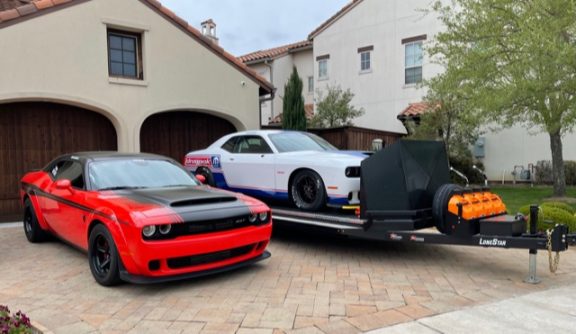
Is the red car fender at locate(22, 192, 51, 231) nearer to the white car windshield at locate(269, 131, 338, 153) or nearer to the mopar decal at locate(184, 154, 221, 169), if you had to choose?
the mopar decal at locate(184, 154, 221, 169)

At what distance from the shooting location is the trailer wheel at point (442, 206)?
5.24m

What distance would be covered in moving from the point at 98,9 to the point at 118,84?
5.63 feet

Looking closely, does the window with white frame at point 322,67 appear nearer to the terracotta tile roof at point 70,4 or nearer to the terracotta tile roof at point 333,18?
the terracotta tile roof at point 333,18

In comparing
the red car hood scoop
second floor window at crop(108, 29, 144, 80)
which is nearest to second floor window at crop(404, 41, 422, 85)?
second floor window at crop(108, 29, 144, 80)

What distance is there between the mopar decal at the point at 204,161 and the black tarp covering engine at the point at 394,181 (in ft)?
10.7

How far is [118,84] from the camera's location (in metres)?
10.1

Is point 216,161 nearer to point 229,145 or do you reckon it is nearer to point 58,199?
point 229,145

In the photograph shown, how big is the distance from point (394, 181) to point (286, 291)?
197 centimetres

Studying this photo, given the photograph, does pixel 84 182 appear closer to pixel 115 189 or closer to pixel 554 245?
pixel 115 189

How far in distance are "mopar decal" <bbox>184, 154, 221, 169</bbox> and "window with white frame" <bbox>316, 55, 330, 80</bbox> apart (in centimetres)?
1497

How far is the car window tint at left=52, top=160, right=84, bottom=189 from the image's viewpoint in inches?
221

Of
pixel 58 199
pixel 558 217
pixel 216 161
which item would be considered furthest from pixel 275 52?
pixel 58 199

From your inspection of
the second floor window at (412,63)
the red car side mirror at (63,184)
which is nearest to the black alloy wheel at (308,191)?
the red car side mirror at (63,184)

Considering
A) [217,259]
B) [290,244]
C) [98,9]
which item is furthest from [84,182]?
[98,9]
